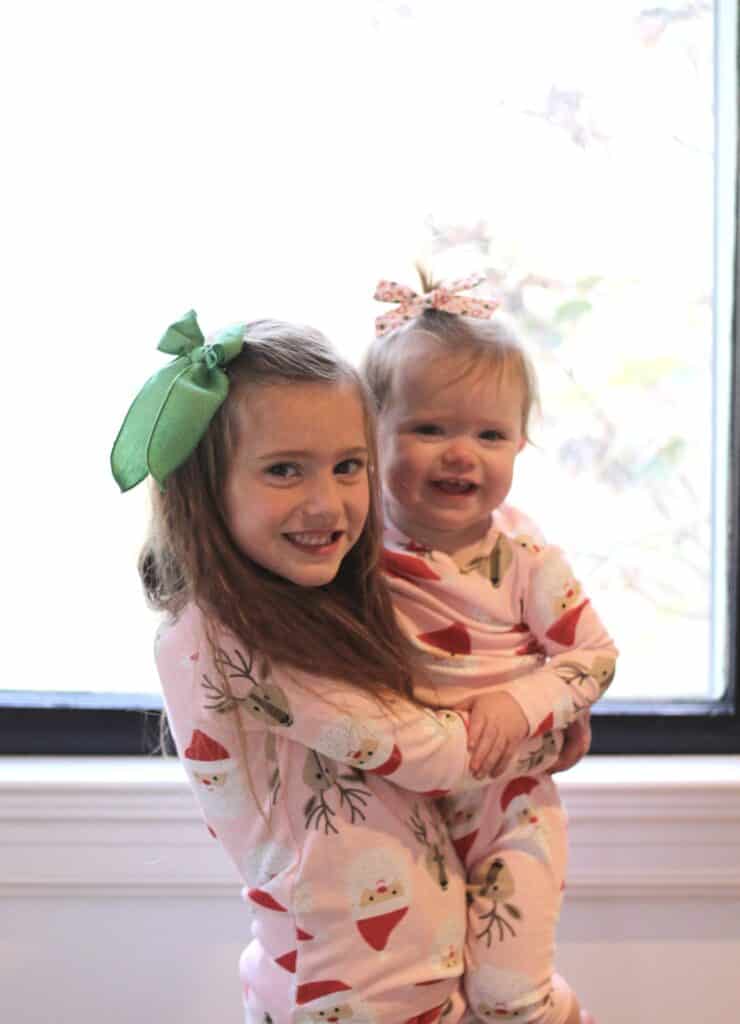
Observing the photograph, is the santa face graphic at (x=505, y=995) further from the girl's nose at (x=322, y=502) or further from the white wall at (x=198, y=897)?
the girl's nose at (x=322, y=502)

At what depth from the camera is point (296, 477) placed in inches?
42.4

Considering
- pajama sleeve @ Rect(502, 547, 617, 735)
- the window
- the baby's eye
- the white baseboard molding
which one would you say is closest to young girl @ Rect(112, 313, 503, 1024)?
the baby's eye

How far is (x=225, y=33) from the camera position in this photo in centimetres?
154

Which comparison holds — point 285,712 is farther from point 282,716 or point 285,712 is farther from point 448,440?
point 448,440

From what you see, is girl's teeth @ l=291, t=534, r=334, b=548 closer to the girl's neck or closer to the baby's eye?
the baby's eye

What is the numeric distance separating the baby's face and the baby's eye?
166 millimetres

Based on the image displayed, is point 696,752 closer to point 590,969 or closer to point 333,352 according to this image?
point 590,969

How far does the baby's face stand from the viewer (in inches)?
47.0

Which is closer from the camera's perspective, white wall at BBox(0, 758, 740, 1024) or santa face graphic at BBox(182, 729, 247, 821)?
santa face graphic at BBox(182, 729, 247, 821)

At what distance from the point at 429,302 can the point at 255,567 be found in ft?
1.02

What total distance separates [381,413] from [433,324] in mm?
99

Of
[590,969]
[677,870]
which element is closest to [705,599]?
[677,870]

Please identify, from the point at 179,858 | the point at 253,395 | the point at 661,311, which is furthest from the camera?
the point at 661,311

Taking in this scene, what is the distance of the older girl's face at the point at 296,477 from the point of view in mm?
1059
